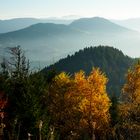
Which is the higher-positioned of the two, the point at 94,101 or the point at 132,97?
the point at 132,97

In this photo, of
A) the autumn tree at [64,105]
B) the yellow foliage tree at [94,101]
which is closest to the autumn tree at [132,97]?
the yellow foliage tree at [94,101]

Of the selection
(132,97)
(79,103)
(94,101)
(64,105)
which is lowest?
(64,105)

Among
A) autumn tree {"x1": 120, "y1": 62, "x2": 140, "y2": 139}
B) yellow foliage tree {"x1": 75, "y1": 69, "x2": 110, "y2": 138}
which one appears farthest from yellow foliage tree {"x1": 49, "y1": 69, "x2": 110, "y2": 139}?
autumn tree {"x1": 120, "y1": 62, "x2": 140, "y2": 139}

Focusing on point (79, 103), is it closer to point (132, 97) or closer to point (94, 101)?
point (94, 101)

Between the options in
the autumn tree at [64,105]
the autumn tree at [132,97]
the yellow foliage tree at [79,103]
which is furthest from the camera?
the yellow foliage tree at [79,103]

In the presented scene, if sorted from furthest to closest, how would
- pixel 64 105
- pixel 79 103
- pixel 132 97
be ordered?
pixel 64 105 < pixel 79 103 < pixel 132 97

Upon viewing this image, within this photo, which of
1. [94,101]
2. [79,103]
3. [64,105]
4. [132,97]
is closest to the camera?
[132,97]

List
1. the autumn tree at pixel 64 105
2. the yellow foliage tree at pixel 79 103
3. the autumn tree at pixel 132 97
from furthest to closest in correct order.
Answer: the yellow foliage tree at pixel 79 103 → the autumn tree at pixel 64 105 → the autumn tree at pixel 132 97

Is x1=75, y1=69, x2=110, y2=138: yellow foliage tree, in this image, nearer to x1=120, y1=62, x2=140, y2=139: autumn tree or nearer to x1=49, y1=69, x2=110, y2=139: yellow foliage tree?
x1=49, y1=69, x2=110, y2=139: yellow foliage tree

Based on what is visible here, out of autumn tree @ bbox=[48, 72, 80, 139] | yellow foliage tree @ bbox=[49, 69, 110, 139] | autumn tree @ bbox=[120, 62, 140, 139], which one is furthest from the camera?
yellow foliage tree @ bbox=[49, 69, 110, 139]

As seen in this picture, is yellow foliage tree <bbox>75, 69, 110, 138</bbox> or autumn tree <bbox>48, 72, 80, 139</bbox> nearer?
autumn tree <bbox>48, 72, 80, 139</bbox>

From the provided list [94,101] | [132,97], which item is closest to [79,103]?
[94,101]

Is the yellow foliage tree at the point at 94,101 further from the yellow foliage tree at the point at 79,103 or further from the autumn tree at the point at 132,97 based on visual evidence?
the autumn tree at the point at 132,97

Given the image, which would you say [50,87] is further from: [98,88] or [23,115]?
[23,115]
